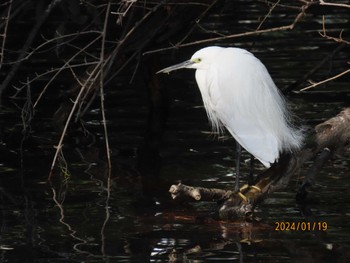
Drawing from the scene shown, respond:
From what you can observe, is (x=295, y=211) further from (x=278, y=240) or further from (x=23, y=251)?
(x=23, y=251)

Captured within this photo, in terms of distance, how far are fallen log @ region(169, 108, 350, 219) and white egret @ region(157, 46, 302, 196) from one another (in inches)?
8.3

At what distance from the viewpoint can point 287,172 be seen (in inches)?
230

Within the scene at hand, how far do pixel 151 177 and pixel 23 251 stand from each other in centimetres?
186

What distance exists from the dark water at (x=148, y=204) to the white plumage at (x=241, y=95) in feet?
1.70

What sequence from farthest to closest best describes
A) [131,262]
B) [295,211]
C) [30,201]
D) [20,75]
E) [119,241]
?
1. [20,75]
2. [30,201]
3. [295,211]
4. [119,241]
5. [131,262]

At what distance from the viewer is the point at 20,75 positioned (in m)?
10.3

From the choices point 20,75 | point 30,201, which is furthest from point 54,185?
point 20,75

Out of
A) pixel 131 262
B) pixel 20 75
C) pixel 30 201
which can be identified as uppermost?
pixel 20 75
